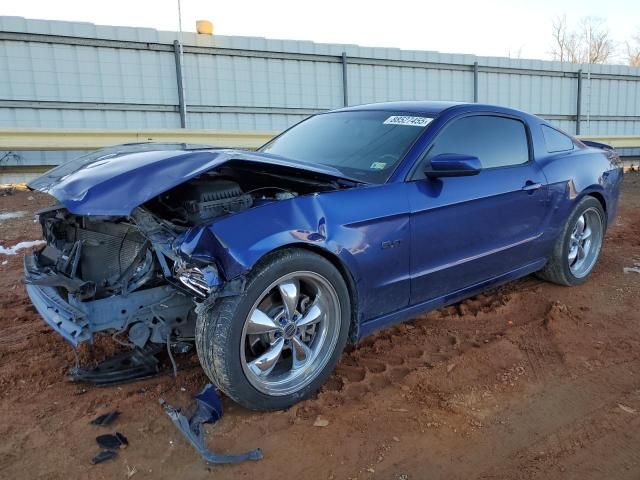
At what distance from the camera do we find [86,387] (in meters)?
2.89

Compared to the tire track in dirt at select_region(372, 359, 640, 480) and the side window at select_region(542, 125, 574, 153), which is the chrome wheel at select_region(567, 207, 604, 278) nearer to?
the side window at select_region(542, 125, 574, 153)

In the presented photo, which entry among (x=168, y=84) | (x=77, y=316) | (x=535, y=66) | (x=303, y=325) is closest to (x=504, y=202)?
(x=303, y=325)

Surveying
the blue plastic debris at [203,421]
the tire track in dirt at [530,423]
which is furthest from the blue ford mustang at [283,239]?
the tire track in dirt at [530,423]

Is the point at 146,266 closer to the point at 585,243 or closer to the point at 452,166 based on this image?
the point at 452,166

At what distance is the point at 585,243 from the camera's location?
487 cm

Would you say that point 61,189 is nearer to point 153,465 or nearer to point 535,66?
point 153,465

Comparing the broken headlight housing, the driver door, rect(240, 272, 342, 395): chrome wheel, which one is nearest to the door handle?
the driver door

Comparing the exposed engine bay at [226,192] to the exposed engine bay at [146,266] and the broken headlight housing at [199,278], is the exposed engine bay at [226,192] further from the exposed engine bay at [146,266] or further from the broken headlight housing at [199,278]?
the broken headlight housing at [199,278]

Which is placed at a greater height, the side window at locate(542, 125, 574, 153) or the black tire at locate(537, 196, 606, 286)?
the side window at locate(542, 125, 574, 153)

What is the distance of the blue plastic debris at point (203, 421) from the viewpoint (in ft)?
Result: 7.48

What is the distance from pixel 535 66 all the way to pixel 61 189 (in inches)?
599

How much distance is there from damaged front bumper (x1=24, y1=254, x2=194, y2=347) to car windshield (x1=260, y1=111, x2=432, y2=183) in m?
1.14

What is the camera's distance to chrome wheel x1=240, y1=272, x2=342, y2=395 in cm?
265

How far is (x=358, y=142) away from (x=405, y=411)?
5.89ft
